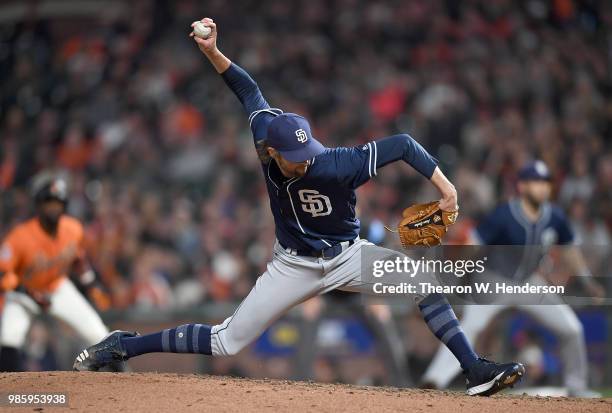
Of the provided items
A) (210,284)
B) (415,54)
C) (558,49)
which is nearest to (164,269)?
(210,284)

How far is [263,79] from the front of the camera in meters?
13.7

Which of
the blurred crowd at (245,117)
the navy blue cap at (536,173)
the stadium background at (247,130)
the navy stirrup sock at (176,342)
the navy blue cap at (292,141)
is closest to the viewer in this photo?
the navy blue cap at (292,141)

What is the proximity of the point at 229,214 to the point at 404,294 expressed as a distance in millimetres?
6295

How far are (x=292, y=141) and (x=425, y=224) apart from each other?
866 millimetres

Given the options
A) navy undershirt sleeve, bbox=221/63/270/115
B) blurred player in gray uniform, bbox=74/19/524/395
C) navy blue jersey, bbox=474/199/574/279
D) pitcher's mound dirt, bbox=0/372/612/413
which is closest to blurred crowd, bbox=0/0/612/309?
navy blue jersey, bbox=474/199/574/279

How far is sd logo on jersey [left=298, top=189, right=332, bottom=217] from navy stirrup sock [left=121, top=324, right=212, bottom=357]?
909 mm

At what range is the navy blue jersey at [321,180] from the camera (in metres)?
5.60

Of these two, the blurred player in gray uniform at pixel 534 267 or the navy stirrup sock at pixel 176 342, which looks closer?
the navy stirrup sock at pixel 176 342

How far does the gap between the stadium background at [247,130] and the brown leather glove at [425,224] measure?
11.9ft

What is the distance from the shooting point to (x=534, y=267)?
8141 mm

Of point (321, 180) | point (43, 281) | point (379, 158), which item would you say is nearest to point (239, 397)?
point (321, 180)

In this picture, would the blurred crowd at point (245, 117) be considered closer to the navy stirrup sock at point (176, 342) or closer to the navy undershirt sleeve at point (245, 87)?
the navy stirrup sock at point (176, 342)

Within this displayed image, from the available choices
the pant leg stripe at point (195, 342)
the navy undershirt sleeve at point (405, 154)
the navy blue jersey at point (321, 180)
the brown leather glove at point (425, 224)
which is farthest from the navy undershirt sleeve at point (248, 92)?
the pant leg stripe at point (195, 342)

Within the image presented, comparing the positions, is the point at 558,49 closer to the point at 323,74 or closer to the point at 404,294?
the point at 323,74
